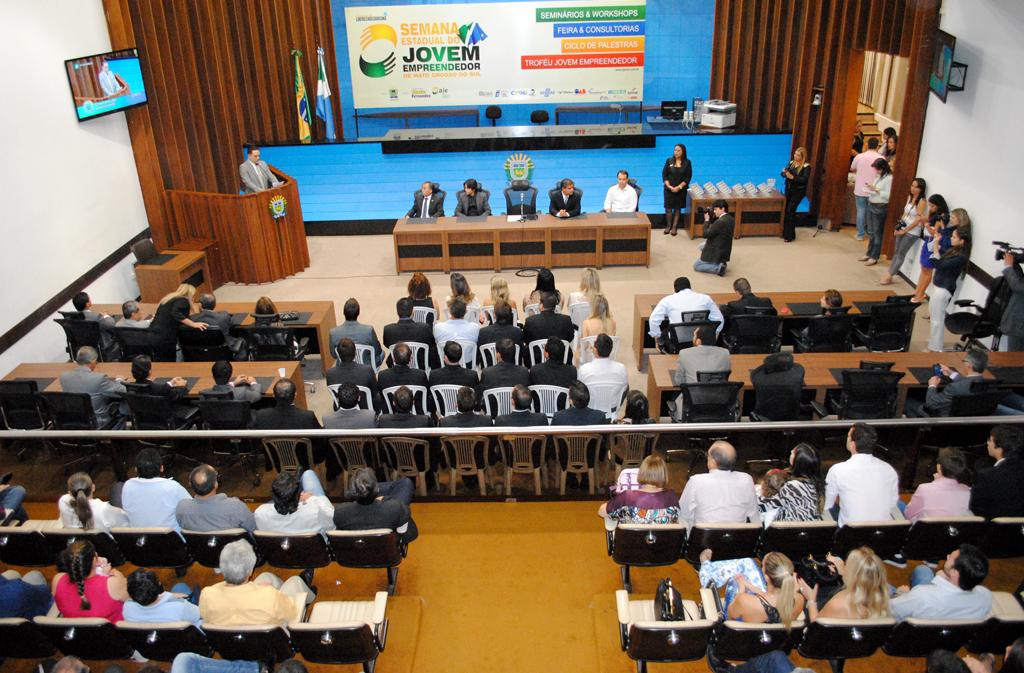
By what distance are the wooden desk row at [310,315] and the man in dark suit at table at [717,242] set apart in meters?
5.22

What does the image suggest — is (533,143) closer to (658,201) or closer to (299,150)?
(658,201)

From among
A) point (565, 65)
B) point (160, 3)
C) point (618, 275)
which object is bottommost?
point (618, 275)

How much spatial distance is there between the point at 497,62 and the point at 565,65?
1.22 metres

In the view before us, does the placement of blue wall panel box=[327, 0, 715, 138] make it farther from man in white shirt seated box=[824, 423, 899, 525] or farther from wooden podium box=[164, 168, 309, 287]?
man in white shirt seated box=[824, 423, 899, 525]

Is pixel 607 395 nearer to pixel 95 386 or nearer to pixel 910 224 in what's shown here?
pixel 95 386

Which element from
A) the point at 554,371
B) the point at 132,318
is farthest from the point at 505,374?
the point at 132,318

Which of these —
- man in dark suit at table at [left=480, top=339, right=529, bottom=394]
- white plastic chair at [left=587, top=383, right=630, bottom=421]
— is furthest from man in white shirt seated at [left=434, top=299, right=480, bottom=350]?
white plastic chair at [left=587, top=383, right=630, bottom=421]

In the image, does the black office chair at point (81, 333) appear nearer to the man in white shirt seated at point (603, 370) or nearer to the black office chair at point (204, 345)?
the black office chair at point (204, 345)

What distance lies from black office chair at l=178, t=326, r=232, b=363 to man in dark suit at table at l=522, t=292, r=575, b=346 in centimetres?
303

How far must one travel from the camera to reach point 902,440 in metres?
6.78

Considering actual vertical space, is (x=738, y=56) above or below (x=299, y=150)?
above

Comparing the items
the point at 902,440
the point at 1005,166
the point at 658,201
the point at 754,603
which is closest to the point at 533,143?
the point at 658,201

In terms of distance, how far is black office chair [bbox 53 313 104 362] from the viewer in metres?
8.22

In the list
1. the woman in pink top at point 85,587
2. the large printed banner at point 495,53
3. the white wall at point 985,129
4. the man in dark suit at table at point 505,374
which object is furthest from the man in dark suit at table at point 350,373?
the large printed banner at point 495,53
